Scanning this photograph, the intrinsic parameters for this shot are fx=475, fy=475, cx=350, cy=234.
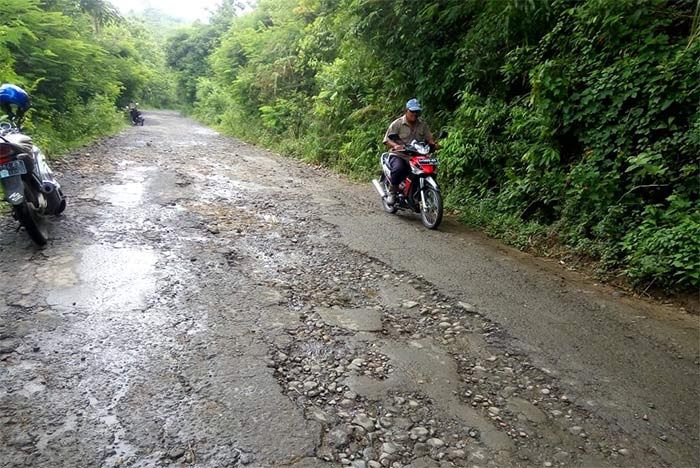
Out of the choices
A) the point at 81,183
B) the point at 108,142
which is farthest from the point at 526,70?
the point at 108,142

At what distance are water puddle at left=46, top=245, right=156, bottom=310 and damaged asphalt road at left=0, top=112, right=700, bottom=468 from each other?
25mm

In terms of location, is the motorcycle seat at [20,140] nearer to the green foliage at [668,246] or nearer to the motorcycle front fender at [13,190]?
the motorcycle front fender at [13,190]

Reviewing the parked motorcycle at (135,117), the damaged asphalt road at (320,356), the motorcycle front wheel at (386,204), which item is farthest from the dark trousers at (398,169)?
the parked motorcycle at (135,117)

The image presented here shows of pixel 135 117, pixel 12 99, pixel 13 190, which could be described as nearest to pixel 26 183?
pixel 13 190

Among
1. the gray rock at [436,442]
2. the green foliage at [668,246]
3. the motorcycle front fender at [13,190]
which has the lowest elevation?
the motorcycle front fender at [13,190]

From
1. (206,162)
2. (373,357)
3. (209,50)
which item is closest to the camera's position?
(373,357)

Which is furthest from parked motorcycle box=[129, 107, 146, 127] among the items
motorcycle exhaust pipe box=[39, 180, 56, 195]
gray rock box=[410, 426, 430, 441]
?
gray rock box=[410, 426, 430, 441]

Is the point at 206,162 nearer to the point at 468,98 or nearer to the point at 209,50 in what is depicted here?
the point at 468,98

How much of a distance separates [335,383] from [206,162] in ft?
31.0

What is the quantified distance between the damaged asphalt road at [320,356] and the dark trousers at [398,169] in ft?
5.19

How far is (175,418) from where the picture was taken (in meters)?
2.47

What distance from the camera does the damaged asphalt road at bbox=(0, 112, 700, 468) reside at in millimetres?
2367

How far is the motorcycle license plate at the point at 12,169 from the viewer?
456cm

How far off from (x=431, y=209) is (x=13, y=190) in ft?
15.6
